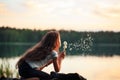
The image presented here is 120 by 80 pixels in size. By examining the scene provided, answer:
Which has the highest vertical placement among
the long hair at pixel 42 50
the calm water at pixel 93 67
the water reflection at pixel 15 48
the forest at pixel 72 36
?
the long hair at pixel 42 50

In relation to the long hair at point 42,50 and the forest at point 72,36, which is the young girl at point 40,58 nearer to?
the long hair at point 42,50

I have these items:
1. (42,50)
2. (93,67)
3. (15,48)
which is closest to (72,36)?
(93,67)

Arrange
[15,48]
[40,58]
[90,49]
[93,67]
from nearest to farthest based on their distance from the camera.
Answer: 1. [40,58]
2. [93,67]
3. [90,49]
4. [15,48]

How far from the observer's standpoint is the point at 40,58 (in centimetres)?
568

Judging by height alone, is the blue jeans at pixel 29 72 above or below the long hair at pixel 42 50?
below

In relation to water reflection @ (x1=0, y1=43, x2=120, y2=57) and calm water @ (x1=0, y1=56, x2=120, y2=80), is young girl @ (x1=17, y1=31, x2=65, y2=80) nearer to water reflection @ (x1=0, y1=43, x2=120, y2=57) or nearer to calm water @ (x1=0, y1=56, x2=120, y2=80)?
calm water @ (x1=0, y1=56, x2=120, y2=80)

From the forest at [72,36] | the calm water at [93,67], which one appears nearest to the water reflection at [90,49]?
the forest at [72,36]

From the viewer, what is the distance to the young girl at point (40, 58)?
18.6 feet

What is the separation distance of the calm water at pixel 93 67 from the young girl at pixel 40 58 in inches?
131

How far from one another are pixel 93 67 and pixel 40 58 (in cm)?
551

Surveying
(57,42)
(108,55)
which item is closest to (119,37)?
(108,55)

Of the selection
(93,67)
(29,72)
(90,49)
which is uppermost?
(29,72)

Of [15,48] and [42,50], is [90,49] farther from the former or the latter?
[42,50]

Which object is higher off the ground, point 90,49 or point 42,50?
point 42,50
